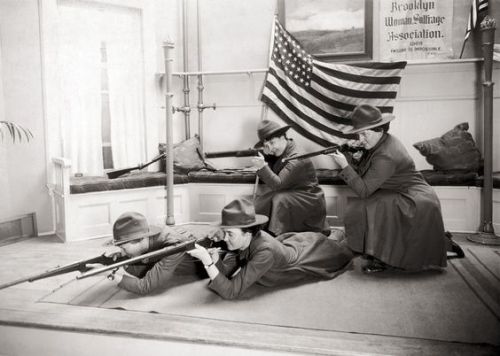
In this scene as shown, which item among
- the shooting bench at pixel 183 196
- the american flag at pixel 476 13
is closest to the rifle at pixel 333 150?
the shooting bench at pixel 183 196

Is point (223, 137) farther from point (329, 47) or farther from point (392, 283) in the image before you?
point (392, 283)

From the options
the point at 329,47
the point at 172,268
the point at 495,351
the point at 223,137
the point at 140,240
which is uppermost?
the point at 329,47

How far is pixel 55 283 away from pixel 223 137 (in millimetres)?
2116

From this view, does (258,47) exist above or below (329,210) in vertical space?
above

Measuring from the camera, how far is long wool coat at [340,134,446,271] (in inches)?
95.2

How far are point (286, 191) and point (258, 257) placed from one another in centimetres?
99

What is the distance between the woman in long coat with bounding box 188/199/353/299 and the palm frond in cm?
182

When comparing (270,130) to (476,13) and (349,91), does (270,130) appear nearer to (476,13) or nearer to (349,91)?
(349,91)

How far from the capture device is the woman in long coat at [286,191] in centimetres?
294

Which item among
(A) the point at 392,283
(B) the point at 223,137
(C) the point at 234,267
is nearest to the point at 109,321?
(C) the point at 234,267

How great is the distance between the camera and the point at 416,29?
3.61 meters

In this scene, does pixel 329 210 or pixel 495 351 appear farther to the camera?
pixel 329 210

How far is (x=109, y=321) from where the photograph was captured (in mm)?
1882

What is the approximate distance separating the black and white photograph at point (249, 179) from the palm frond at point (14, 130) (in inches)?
0.6
